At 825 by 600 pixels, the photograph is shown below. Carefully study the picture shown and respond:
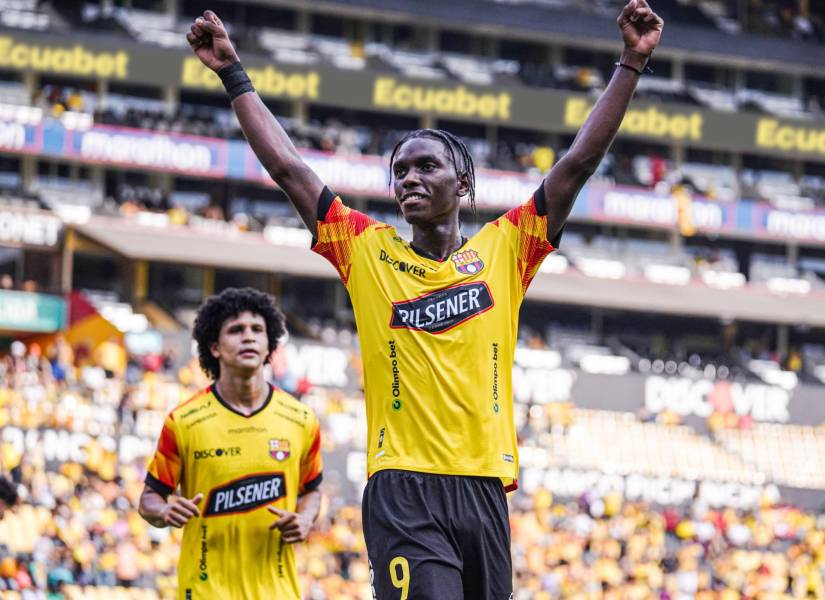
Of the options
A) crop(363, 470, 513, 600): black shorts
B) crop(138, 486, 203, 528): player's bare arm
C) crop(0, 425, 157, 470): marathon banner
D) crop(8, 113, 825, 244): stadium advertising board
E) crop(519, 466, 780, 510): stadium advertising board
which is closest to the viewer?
crop(363, 470, 513, 600): black shorts

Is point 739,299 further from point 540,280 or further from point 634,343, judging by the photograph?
point 540,280

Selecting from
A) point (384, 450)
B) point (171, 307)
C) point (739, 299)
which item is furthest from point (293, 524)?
point (739, 299)

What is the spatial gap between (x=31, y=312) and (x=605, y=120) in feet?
93.6

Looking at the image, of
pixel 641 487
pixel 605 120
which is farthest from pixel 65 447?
pixel 605 120

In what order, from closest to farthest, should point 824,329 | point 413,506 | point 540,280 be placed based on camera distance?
1. point 413,506
2. point 540,280
3. point 824,329

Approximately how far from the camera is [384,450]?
575 centimetres

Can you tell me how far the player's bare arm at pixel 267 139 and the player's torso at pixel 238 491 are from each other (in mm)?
2573

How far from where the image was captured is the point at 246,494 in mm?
8258

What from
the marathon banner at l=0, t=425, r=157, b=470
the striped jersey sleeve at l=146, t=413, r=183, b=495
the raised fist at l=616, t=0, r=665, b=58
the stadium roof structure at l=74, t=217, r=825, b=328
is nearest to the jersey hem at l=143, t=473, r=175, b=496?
the striped jersey sleeve at l=146, t=413, r=183, b=495

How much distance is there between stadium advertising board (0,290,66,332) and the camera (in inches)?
1289

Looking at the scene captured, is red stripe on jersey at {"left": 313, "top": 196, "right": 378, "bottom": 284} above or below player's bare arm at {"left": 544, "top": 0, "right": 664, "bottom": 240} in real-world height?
below

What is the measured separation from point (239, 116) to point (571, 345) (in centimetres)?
3545

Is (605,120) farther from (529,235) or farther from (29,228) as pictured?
(29,228)

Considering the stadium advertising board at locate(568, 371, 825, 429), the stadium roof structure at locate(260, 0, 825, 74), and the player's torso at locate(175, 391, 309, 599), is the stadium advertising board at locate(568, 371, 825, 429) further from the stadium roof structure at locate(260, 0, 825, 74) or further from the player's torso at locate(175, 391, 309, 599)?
the player's torso at locate(175, 391, 309, 599)
